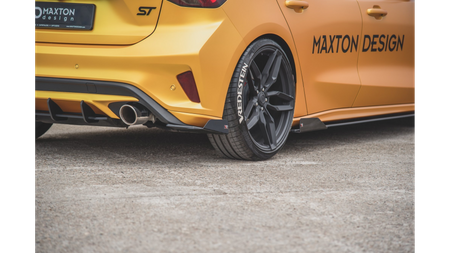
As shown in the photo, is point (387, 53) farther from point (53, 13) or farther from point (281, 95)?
point (53, 13)

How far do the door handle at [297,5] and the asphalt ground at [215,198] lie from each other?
3.53 ft

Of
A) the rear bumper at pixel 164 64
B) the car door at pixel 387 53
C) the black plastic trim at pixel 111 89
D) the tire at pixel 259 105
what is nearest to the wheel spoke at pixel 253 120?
the tire at pixel 259 105

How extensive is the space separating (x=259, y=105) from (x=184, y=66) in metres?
0.75

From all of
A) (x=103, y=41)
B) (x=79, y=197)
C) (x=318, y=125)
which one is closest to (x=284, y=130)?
(x=318, y=125)

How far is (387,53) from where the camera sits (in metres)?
5.39

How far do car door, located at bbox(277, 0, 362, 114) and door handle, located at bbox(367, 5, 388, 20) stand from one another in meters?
0.18

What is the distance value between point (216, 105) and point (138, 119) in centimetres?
50

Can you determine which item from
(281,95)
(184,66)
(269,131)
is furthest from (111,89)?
(281,95)

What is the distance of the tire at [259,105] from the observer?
156 inches

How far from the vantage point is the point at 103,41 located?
3711mm

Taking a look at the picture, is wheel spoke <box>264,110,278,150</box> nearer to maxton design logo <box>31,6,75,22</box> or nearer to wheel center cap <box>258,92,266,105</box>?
wheel center cap <box>258,92,266,105</box>

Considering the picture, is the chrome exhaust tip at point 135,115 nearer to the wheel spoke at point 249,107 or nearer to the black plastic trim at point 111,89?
the black plastic trim at point 111,89

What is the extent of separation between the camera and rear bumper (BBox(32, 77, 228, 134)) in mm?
3660
